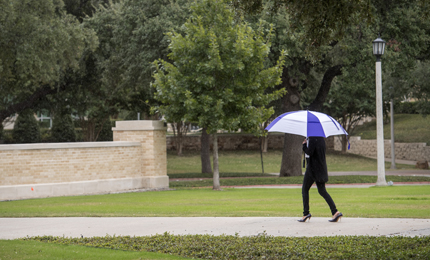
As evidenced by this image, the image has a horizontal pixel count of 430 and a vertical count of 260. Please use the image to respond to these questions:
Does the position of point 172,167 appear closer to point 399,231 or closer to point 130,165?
point 130,165

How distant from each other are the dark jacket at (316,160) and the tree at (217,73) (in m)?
8.96

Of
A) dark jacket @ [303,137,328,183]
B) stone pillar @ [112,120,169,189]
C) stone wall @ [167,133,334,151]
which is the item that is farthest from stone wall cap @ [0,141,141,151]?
stone wall @ [167,133,334,151]

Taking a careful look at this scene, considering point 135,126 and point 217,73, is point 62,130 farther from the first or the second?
point 217,73

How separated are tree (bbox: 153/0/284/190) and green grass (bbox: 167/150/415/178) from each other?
44.2 ft

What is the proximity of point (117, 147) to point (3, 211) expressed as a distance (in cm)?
693

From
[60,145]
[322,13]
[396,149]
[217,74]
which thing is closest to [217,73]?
[217,74]

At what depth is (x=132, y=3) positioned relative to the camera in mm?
24781

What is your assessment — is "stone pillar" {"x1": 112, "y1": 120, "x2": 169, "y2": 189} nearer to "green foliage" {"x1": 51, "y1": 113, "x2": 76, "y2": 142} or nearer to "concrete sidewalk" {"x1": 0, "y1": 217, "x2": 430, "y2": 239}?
"concrete sidewalk" {"x1": 0, "y1": 217, "x2": 430, "y2": 239}

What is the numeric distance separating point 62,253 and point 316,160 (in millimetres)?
4630

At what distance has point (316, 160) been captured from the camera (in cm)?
889

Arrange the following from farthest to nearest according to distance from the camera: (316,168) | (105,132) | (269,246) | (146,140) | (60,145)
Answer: (105,132) < (146,140) < (60,145) < (316,168) < (269,246)

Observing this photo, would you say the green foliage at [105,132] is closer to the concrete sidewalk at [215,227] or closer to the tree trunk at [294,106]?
the tree trunk at [294,106]

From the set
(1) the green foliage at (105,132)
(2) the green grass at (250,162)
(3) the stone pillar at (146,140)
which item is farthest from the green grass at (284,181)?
(1) the green foliage at (105,132)

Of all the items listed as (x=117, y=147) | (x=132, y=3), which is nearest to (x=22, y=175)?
(x=117, y=147)
